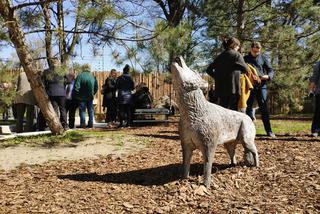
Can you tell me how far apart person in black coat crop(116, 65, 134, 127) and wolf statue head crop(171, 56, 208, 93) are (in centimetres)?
568

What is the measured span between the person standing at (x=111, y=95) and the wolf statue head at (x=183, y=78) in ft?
21.8

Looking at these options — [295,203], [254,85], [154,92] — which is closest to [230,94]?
[254,85]

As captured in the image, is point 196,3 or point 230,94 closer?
point 230,94

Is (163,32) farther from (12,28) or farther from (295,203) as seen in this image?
(295,203)

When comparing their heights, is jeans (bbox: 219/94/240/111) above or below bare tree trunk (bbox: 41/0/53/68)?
below

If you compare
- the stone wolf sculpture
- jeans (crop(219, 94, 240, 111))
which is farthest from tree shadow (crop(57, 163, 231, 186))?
jeans (crop(219, 94, 240, 111))

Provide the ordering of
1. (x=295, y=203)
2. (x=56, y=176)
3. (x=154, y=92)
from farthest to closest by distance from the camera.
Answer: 1. (x=154, y=92)
2. (x=56, y=176)
3. (x=295, y=203)

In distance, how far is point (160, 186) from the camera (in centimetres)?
381

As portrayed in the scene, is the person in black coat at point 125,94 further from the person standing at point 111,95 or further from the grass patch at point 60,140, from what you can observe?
the grass patch at point 60,140

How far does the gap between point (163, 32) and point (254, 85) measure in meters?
1.77

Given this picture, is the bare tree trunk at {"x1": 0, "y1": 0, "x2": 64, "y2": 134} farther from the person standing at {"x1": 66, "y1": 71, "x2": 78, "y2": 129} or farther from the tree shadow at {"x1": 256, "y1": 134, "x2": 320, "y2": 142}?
the tree shadow at {"x1": 256, "y1": 134, "x2": 320, "y2": 142}

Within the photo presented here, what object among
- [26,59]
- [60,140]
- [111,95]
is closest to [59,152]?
[60,140]

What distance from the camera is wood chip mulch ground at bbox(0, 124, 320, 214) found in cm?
328

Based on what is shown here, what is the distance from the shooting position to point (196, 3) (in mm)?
10781
